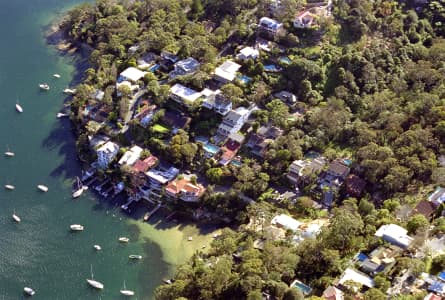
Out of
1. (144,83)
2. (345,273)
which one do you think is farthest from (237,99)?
(345,273)

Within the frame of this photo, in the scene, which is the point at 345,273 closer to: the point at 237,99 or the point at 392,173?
the point at 392,173

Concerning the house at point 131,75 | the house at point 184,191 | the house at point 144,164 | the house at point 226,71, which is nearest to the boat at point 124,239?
the house at point 184,191

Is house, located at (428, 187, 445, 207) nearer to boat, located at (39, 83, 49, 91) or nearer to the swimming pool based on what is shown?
the swimming pool

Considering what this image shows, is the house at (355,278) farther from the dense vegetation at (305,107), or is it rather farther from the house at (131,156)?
the house at (131,156)

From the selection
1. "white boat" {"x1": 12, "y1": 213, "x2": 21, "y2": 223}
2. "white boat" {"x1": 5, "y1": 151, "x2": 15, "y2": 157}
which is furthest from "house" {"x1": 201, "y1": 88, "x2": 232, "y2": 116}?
"white boat" {"x1": 12, "y1": 213, "x2": 21, "y2": 223}

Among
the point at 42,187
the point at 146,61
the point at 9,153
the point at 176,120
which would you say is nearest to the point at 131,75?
the point at 146,61

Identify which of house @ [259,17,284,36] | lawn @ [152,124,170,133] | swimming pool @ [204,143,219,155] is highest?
house @ [259,17,284,36]

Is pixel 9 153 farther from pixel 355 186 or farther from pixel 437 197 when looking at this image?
pixel 437 197
